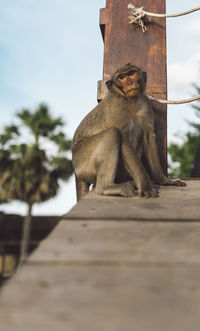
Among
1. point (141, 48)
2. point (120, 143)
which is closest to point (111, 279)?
point (120, 143)

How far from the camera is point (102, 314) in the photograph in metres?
1.10

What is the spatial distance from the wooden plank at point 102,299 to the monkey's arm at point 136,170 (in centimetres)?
159

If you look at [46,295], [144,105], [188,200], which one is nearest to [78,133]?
[144,105]

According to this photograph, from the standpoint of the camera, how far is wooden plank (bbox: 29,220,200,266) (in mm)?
1507

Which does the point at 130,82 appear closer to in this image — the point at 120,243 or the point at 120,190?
the point at 120,190

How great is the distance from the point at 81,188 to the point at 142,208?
1.39 metres

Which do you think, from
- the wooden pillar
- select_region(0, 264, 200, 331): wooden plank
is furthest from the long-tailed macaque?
select_region(0, 264, 200, 331): wooden plank

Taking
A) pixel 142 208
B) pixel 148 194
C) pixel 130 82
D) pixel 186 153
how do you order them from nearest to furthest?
pixel 142 208
pixel 148 194
pixel 130 82
pixel 186 153

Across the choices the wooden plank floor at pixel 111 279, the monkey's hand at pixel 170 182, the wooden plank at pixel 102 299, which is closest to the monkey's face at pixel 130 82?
the monkey's hand at pixel 170 182

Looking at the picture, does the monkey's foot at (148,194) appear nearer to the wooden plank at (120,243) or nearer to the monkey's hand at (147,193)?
the monkey's hand at (147,193)

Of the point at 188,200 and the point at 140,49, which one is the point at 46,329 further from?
the point at 140,49

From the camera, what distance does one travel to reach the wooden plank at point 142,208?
85.0 inches

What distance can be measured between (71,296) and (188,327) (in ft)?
1.29

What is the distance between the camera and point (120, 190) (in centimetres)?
296
